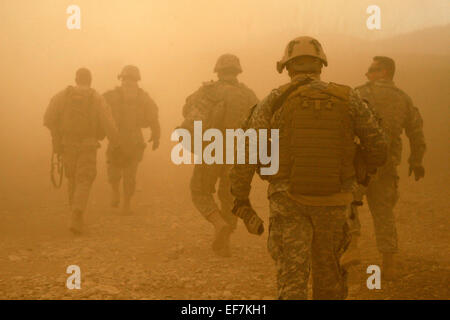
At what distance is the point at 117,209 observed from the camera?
32.1ft

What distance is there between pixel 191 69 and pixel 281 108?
2811cm

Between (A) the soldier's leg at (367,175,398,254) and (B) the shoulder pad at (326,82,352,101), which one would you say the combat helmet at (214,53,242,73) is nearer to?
(A) the soldier's leg at (367,175,398,254)

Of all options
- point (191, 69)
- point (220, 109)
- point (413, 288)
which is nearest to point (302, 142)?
point (413, 288)

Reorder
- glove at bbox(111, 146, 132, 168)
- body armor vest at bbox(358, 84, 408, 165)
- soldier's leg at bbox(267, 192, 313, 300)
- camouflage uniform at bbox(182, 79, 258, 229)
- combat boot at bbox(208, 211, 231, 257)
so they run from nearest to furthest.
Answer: soldier's leg at bbox(267, 192, 313, 300)
body armor vest at bbox(358, 84, 408, 165)
combat boot at bbox(208, 211, 231, 257)
camouflage uniform at bbox(182, 79, 258, 229)
glove at bbox(111, 146, 132, 168)

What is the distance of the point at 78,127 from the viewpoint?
7.77 metres

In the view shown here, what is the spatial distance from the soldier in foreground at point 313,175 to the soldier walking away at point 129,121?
5628 mm

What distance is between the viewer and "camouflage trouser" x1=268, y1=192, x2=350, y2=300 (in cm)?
353

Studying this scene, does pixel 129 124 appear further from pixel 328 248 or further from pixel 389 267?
pixel 328 248

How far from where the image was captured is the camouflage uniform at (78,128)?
7.77m

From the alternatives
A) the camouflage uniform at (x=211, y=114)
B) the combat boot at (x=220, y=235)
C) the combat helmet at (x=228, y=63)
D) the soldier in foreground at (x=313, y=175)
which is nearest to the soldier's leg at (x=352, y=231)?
the soldier in foreground at (x=313, y=175)

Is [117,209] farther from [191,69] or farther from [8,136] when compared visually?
[191,69]

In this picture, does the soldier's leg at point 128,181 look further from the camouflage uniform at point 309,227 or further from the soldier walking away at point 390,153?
the camouflage uniform at point 309,227

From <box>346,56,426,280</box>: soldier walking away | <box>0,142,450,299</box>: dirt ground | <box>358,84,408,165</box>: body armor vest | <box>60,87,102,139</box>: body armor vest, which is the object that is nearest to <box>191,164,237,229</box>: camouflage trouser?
<box>0,142,450,299</box>: dirt ground

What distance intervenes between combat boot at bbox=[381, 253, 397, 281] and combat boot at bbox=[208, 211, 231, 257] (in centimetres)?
183
